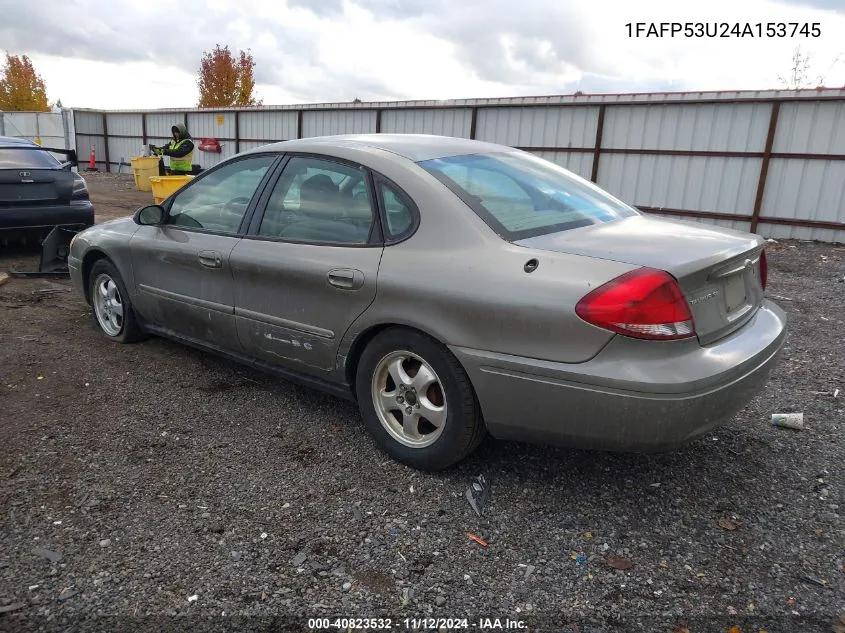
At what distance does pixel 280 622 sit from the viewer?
7.07ft

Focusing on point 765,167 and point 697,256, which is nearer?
point 697,256

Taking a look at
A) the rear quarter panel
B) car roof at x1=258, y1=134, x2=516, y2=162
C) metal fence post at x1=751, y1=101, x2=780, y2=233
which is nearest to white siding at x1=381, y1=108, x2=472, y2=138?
metal fence post at x1=751, y1=101, x2=780, y2=233

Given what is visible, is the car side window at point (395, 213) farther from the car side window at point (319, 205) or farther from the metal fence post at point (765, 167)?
the metal fence post at point (765, 167)

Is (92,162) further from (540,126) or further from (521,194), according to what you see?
(521,194)

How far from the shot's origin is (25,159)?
7535mm

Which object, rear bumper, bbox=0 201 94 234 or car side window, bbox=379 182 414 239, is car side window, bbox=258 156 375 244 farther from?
rear bumper, bbox=0 201 94 234

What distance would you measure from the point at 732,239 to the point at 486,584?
188 cm

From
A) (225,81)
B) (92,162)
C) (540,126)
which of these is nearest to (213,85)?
(225,81)

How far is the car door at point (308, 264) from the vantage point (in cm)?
317

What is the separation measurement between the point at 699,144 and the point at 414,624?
1218 cm

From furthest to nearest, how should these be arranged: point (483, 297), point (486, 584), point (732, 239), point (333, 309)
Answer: point (333, 309)
point (732, 239)
point (483, 297)
point (486, 584)

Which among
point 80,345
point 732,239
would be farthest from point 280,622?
point 80,345

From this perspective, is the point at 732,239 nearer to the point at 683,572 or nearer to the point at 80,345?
the point at 683,572

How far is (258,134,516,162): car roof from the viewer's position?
3371 millimetres
